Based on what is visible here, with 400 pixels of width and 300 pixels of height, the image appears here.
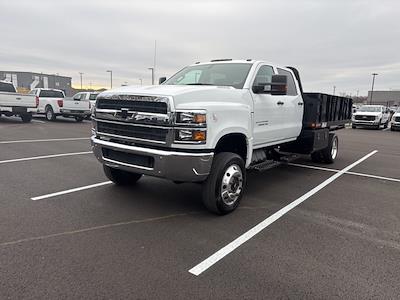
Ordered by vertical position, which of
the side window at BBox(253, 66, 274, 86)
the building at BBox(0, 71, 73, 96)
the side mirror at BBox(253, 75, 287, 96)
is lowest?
the side mirror at BBox(253, 75, 287, 96)

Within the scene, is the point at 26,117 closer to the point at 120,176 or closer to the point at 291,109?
the point at 120,176

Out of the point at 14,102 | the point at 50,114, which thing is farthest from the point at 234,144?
the point at 50,114

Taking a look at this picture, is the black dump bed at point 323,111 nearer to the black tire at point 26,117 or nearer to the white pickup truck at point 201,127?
the white pickup truck at point 201,127

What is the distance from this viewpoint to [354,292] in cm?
298

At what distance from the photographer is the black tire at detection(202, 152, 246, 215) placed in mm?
4523

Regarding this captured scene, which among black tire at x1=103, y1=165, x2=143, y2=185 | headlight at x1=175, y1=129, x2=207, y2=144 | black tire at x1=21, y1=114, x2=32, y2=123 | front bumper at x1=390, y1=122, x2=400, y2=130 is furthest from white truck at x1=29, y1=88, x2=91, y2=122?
front bumper at x1=390, y1=122, x2=400, y2=130

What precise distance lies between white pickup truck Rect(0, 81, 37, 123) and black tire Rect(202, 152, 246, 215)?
15600 mm

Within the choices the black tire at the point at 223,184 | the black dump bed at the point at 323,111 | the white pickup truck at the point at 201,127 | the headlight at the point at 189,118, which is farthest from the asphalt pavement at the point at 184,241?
the black dump bed at the point at 323,111

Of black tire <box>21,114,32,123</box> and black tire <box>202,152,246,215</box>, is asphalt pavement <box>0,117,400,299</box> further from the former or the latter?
black tire <box>21,114,32,123</box>

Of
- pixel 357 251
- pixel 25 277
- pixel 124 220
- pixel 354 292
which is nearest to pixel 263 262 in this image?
pixel 354 292

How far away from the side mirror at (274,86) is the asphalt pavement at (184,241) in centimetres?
173

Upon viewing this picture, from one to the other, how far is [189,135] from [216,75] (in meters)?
1.96

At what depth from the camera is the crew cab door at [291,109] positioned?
6.40 meters

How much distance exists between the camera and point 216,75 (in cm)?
574
